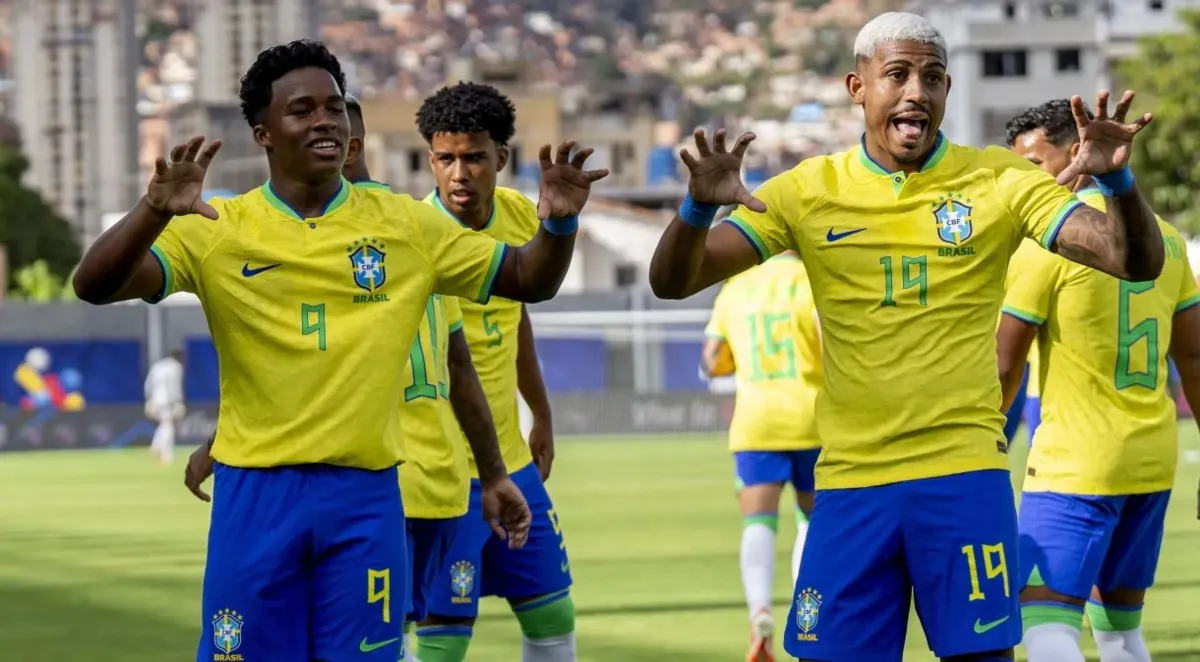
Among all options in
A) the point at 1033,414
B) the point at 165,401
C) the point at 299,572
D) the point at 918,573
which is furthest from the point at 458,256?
the point at 165,401

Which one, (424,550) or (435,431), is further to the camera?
(424,550)

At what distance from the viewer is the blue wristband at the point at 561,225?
218 inches

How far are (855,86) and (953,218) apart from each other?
483mm

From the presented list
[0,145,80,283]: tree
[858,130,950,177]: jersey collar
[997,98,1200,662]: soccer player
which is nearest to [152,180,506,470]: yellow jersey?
[858,130,950,177]: jersey collar

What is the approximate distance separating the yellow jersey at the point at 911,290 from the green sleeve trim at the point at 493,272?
658 mm

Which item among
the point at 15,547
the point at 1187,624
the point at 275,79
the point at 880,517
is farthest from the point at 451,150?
the point at 15,547

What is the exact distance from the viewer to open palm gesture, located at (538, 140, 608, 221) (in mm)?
5480

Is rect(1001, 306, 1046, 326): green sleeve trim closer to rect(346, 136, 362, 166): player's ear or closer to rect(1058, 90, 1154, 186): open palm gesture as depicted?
rect(1058, 90, 1154, 186): open palm gesture

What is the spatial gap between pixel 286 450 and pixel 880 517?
1.60m

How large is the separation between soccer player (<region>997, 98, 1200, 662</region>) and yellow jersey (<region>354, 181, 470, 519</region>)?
1847 millimetres

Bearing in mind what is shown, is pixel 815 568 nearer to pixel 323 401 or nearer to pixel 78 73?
pixel 323 401

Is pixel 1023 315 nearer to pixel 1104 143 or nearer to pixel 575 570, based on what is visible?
pixel 1104 143

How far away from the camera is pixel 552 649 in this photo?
26.8 feet

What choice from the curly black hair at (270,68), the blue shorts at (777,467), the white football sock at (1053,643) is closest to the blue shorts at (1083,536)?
the white football sock at (1053,643)
